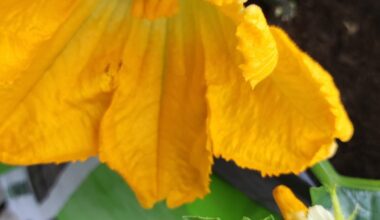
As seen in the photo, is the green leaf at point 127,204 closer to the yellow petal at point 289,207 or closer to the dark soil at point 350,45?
the dark soil at point 350,45

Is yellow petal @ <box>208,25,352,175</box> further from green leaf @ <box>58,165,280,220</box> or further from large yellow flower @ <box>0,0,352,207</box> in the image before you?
green leaf @ <box>58,165,280,220</box>

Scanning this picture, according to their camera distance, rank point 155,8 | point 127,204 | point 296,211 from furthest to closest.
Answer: point 127,204 < point 155,8 < point 296,211

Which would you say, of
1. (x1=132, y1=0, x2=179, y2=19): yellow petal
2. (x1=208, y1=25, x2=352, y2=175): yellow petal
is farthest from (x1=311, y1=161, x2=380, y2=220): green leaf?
(x1=132, y1=0, x2=179, y2=19): yellow petal

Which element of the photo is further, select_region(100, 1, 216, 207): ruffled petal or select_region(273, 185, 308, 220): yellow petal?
select_region(100, 1, 216, 207): ruffled petal

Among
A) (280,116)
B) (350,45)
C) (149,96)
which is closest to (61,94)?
(149,96)

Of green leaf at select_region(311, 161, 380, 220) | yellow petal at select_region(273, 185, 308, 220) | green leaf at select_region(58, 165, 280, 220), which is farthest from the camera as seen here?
green leaf at select_region(58, 165, 280, 220)

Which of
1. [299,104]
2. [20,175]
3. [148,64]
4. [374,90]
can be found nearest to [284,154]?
[299,104]

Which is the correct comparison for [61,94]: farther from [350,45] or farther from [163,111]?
[350,45]

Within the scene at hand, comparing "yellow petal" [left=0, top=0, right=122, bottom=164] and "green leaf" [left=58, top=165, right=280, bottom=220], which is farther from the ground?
"yellow petal" [left=0, top=0, right=122, bottom=164]
